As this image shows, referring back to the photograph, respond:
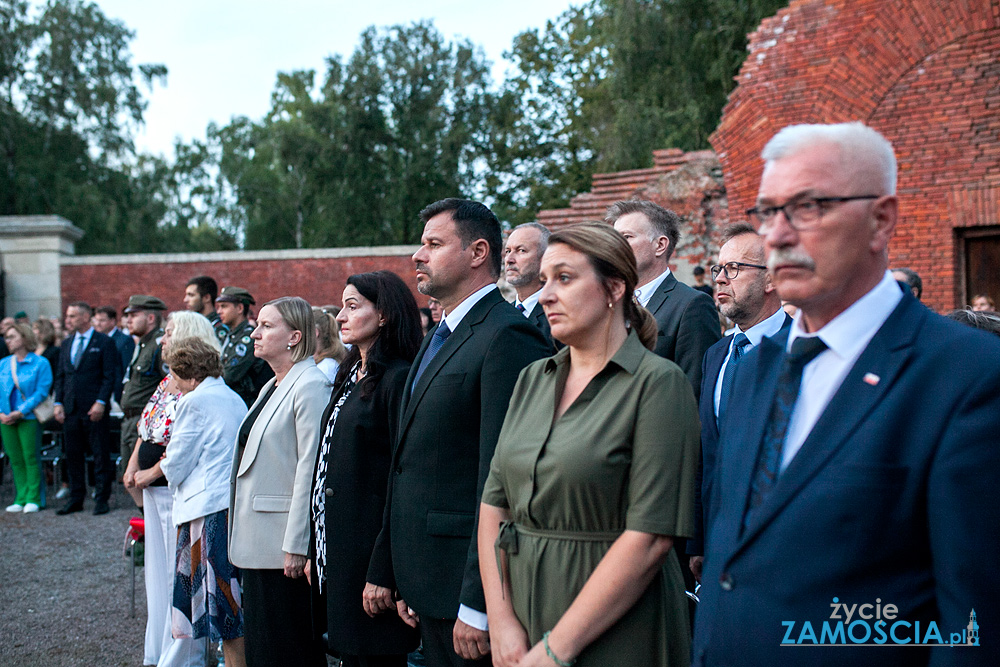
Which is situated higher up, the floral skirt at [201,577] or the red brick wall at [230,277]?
the red brick wall at [230,277]

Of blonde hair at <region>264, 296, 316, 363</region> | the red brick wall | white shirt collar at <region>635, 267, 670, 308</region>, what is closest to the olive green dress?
white shirt collar at <region>635, 267, 670, 308</region>

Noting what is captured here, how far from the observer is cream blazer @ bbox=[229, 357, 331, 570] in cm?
409

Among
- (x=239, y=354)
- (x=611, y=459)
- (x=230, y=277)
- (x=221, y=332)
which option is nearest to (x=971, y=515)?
(x=611, y=459)

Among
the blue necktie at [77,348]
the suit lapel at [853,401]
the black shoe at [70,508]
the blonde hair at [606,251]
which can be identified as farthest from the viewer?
the blue necktie at [77,348]

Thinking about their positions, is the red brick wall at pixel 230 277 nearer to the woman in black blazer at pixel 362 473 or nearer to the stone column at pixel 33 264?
the stone column at pixel 33 264

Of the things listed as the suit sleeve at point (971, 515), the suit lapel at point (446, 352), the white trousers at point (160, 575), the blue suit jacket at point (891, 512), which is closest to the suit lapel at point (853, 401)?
the blue suit jacket at point (891, 512)

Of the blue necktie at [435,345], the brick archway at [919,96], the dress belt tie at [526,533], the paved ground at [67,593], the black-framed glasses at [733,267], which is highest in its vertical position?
the brick archway at [919,96]

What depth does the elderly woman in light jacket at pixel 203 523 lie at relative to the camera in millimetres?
4609

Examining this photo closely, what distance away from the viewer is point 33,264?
1862cm

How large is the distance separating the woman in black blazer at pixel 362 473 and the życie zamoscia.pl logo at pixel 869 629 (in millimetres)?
2025

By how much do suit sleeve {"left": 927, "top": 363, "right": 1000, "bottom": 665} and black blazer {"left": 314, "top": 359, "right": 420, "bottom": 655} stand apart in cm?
245

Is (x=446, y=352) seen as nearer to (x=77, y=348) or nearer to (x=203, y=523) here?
(x=203, y=523)

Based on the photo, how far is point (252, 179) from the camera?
42938 mm

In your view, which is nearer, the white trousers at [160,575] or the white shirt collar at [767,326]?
the white shirt collar at [767,326]
